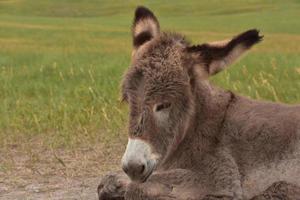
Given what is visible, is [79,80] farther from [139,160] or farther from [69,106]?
[139,160]

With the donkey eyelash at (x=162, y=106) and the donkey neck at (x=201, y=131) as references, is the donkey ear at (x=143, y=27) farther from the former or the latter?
the donkey eyelash at (x=162, y=106)

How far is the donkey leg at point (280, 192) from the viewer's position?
6.47 metres

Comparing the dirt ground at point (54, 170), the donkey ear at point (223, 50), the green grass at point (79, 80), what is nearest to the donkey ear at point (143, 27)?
the donkey ear at point (223, 50)

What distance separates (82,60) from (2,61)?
119 inches

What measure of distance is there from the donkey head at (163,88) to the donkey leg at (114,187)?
0.78 metres

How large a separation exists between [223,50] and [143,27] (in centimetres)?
120

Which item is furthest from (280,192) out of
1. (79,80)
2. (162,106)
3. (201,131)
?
(79,80)

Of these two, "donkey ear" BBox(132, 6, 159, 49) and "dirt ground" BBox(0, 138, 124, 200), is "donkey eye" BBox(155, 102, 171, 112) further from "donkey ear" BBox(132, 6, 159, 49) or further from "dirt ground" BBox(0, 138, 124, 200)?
"dirt ground" BBox(0, 138, 124, 200)

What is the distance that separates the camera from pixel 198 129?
678cm

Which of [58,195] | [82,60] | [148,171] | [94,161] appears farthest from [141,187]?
[82,60]

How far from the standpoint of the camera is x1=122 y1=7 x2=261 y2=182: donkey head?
6.09 metres

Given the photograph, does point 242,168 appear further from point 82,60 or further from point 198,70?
point 82,60

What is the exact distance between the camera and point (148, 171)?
6.01m

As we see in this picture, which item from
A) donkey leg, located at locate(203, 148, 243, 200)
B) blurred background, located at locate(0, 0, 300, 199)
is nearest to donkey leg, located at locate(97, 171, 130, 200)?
donkey leg, located at locate(203, 148, 243, 200)
